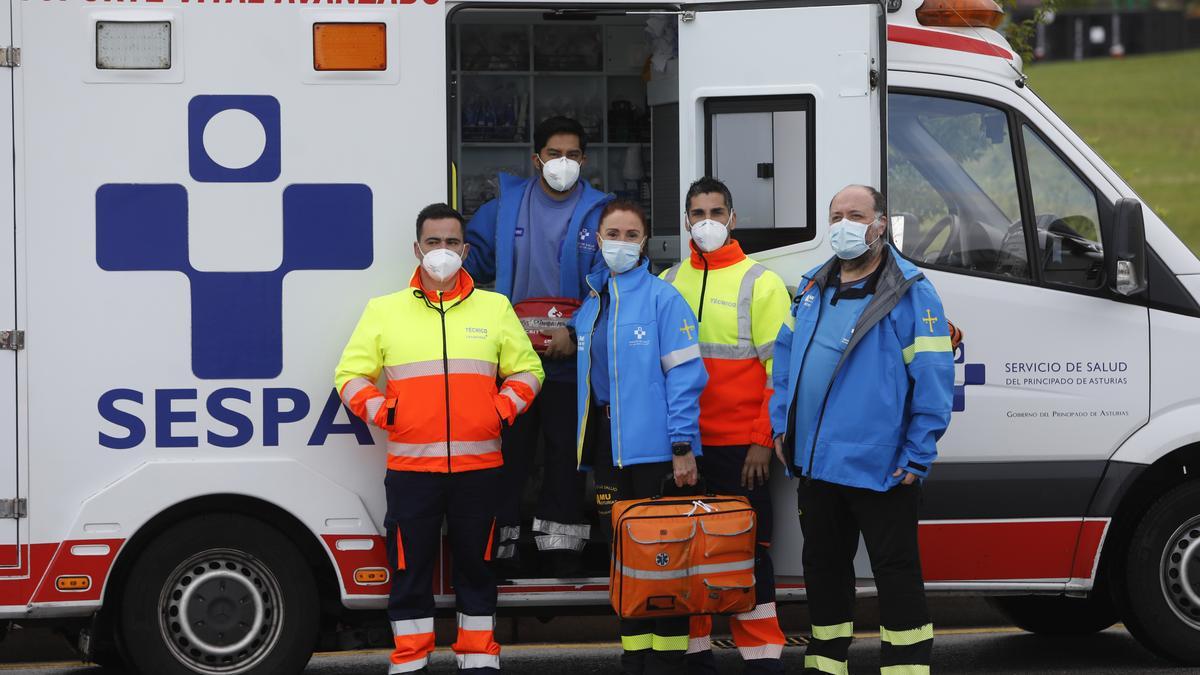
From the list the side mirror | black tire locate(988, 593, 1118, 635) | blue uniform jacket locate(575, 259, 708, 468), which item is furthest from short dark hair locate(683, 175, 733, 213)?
black tire locate(988, 593, 1118, 635)

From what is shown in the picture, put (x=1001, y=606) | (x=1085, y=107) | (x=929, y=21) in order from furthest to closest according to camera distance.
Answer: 1. (x=1085, y=107)
2. (x=1001, y=606)
3. (x=929, y=21)

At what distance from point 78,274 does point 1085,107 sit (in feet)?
103

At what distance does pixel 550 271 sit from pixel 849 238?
128cm

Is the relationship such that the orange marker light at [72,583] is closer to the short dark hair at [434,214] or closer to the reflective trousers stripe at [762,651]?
the short dark hair at [434,214]

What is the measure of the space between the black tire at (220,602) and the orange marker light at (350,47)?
1.68m

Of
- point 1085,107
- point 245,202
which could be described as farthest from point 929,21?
point 1085,107

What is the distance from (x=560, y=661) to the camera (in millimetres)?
6754

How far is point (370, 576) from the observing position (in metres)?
5.54

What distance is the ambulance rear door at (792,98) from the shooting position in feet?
18.1

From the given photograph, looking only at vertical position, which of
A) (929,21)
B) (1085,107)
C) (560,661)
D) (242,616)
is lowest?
(560,661)

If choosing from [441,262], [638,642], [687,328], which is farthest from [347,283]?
[638,642]

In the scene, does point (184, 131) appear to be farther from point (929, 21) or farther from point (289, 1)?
point (929, 21)

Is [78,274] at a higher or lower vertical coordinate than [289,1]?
lower

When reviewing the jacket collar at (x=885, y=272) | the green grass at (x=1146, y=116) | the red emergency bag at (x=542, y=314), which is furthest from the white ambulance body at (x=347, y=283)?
the green grass at (x=1146, y=116)
